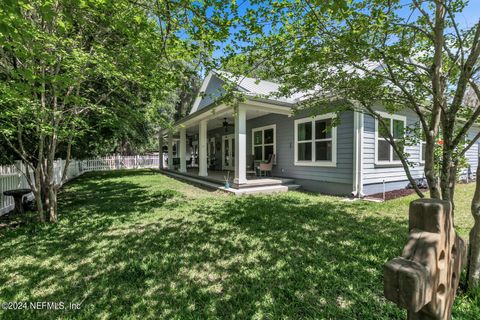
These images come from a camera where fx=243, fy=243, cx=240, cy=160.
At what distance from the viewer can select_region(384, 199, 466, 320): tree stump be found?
0.97 meters

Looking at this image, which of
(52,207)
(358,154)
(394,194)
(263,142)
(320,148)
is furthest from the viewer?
(263,142)

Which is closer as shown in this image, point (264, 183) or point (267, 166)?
point (264, 183)

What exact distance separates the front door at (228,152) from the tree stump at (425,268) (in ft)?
39.1

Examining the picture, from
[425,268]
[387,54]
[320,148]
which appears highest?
[387,54]

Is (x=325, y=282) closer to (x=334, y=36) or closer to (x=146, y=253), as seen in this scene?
(x=146, y=253)

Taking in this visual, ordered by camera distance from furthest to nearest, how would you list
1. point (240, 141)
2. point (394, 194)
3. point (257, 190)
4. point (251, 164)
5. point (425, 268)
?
1. point (251, 164)
2. point (257, 190)
3. point (240, 141)
4. point (394, 194)
5. point (425, 268)

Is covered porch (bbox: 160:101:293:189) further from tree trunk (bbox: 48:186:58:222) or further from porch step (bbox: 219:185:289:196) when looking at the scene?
tree trunk (bbox: 48:186:58:222)

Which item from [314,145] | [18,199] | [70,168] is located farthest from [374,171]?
[70,168]

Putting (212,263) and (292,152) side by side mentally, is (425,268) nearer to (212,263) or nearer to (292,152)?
(212,263)

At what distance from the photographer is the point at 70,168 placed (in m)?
12.5

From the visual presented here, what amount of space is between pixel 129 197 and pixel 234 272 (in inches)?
226

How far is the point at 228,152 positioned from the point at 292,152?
5.30 m

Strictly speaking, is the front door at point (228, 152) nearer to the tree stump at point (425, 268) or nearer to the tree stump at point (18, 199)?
the tree stump at point (18, 199)

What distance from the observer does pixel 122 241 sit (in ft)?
12.6
